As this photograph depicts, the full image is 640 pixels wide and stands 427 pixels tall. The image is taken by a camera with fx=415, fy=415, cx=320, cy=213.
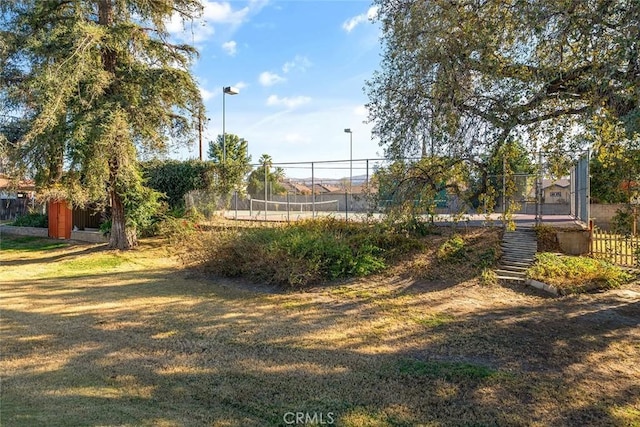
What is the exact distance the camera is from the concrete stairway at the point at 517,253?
27.4 ft

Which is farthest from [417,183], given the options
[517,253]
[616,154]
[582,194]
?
[582,194]

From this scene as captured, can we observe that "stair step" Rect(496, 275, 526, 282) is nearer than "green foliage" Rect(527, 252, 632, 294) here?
No

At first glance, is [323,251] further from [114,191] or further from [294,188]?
[294,188]

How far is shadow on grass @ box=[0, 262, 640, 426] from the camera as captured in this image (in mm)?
3480

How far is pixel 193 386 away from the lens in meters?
3.96

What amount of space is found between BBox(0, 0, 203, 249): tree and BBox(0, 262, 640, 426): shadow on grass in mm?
5517

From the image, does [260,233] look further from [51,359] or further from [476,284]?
[51,359]

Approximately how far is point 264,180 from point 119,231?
19.5 ft

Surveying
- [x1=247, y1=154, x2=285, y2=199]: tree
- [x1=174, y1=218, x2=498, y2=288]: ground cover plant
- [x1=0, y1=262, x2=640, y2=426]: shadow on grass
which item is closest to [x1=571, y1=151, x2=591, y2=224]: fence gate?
[x1=174, y1=218, x2=498, y2=288]: ground cover plant

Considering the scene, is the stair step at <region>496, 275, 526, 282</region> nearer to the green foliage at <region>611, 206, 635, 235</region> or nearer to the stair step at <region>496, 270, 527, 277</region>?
the stair step at <region>496, 270, 527, 277</region>

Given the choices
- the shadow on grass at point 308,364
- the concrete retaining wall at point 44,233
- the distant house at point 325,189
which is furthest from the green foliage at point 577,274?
the concrete retaining wall at point 44,233

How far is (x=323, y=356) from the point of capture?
A: 479cm

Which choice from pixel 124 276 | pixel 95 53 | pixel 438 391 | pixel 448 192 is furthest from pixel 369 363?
pixel 95 53

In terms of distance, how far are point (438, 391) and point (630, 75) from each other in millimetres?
3886
